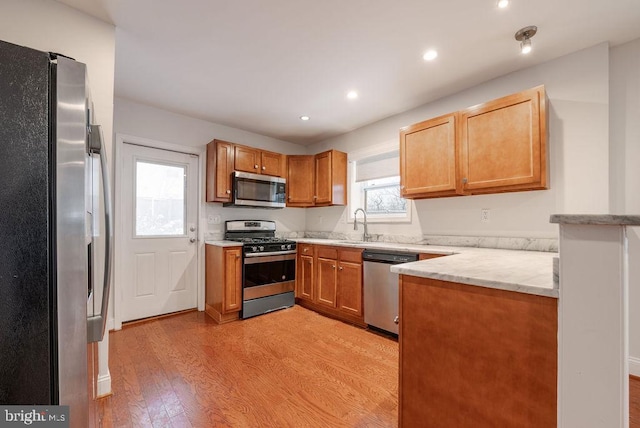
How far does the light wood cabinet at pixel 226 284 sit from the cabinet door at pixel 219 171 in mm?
675

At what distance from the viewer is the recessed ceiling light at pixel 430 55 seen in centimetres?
215

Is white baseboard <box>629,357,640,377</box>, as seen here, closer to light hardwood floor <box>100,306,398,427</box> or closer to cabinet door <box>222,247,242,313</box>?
light hardwood floor <box>100,306,398,427</box>

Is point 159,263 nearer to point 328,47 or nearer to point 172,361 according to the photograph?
point 172,361

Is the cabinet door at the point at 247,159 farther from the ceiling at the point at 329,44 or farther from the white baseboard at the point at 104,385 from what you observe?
the white baseboard at the point at 104,385

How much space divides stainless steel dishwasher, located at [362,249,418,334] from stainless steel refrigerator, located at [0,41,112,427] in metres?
2.35

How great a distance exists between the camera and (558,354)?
34.1 inches

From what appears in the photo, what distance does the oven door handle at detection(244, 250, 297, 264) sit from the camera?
3.21 metres

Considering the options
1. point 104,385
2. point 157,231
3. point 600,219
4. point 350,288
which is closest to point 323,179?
point 350,288

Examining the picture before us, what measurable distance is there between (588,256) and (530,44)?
75.7 inches

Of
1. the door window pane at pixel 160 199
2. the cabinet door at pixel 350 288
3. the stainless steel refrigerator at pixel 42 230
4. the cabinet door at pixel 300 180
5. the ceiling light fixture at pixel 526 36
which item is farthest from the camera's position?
the cabinet door at pixel 300 180

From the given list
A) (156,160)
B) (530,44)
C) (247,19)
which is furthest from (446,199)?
(156,160)

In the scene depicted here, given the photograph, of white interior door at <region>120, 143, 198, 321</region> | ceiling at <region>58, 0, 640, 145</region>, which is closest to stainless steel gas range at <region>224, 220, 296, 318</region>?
white interior door at <region>120, 143, 198, 321</region>

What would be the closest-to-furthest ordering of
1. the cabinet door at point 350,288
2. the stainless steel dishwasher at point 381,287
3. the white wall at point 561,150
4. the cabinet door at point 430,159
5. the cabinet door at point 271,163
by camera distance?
1. the white wall at point 561,150
2. the cabinet door at point 430,159
3. the stainless steel dishwasher at point 381,287
4. the cabinet door at point 350,288
5. the cabinet door at point 271,163

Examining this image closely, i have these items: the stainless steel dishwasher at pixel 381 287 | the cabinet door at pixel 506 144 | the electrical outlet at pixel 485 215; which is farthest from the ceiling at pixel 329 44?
the stainless steel dishwasher at pixel 381 287
